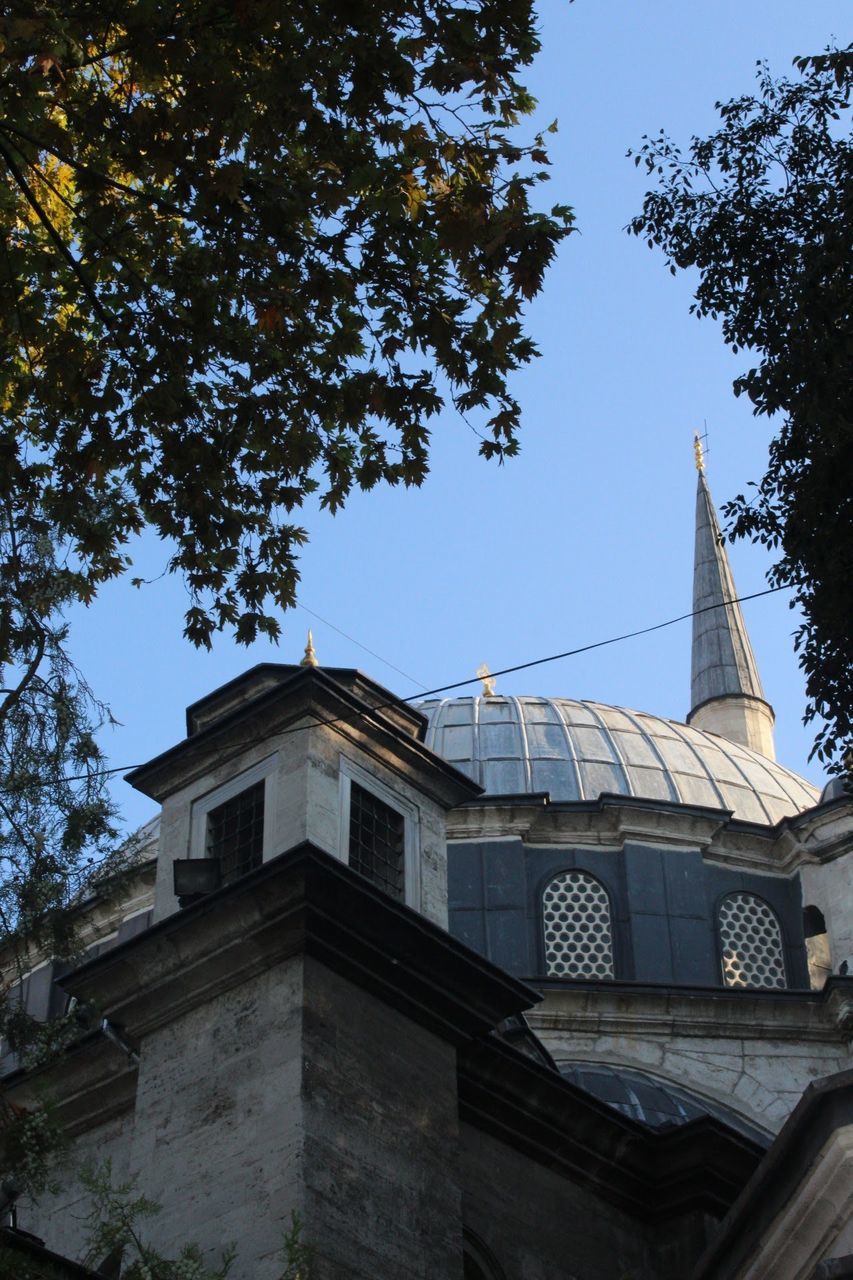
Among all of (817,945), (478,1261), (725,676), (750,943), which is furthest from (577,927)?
(725,676)

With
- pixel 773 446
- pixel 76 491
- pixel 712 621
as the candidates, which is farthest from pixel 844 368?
pixel 712 621

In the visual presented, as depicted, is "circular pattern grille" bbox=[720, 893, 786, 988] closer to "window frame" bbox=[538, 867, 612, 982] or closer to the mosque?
the mosque

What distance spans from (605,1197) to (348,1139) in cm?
391

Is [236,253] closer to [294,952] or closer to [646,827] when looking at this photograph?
[294,952]

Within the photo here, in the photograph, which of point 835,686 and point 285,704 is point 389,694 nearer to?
point 285,704

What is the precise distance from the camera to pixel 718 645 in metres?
35.9

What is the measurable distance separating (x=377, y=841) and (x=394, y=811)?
0.36m

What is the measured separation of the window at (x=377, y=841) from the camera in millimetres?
16141

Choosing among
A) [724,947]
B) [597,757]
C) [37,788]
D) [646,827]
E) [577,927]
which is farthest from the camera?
[597,757]

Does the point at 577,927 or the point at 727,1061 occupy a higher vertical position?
the point at 577,927

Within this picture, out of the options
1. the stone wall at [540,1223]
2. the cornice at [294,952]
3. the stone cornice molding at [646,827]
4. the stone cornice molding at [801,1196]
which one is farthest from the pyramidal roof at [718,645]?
the stone cornice molding at [801,1196]

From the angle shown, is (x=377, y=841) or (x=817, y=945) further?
(x=817, y=945)

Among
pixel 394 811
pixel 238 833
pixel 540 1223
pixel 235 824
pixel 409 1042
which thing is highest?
pixel 394 811

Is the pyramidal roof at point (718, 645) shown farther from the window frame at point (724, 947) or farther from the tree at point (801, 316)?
the tree at point (801, 316)
